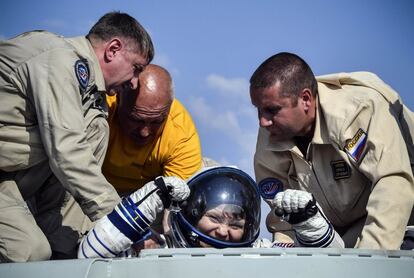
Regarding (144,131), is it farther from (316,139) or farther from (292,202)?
(292,202)

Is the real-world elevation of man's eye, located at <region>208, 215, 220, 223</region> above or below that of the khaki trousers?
above

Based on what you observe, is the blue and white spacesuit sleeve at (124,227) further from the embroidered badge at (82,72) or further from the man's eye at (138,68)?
the man's eye at (138,68)

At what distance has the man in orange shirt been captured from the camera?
474 centimetres

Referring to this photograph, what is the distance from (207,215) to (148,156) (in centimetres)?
154

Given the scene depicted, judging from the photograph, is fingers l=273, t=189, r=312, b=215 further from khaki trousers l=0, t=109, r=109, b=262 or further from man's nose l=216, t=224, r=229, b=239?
khaki trousers l=0, t=109, r=109, b=262

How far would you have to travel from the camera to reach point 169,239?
3.50m

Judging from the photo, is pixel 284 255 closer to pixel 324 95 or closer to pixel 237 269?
pixel 237 269

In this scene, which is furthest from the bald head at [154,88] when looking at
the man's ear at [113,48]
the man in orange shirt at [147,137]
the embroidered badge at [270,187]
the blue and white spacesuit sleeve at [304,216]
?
the blue and white spacesuit sleeve at [304,216]

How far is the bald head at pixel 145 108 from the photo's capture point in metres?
4.71

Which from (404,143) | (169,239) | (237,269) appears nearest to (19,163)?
(169,239)

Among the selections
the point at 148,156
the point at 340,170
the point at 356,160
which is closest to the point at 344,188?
the point at 340,170

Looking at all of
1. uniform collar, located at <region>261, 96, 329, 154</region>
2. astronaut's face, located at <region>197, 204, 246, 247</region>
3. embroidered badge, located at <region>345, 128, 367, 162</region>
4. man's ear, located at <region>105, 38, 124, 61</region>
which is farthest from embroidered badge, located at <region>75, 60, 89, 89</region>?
embroidered badge, located at <region>345, 128, 367, 162</region>

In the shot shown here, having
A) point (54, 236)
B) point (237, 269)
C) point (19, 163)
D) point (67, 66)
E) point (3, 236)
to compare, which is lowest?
point (54, 236)

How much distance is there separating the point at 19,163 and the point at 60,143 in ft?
1.22
